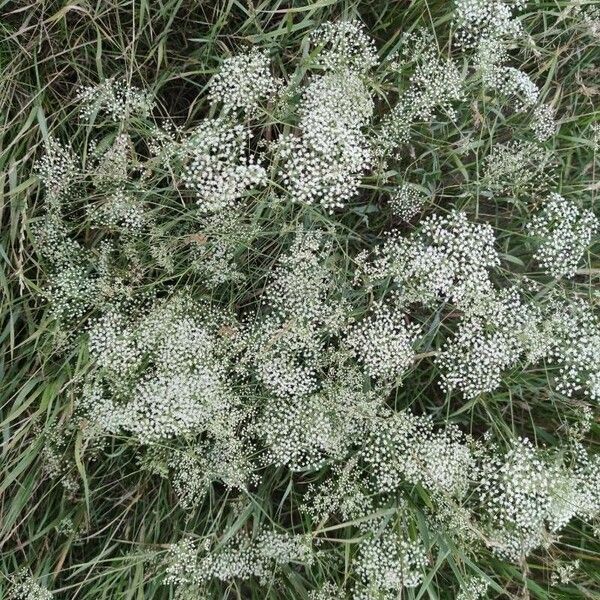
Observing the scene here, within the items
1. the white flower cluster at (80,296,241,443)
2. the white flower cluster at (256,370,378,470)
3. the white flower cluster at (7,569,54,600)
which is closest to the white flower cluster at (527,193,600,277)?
the white flower cluster at (256,370,378,470)

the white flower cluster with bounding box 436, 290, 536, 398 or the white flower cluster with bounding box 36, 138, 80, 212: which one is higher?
the white flower cluster with bounding box 436, 290, 536, 398

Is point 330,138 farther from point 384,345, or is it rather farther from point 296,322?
point 384,345

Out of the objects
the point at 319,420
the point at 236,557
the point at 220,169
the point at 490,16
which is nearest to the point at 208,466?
the point at 236,557

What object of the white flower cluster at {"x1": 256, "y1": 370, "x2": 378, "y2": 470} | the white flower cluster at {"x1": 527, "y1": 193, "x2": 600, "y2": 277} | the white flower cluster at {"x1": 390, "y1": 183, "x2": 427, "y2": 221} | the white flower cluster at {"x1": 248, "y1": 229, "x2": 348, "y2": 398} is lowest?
the white flower cluster at {"x1": 256, "y1": 370, "x2": 378, "y2": 470}

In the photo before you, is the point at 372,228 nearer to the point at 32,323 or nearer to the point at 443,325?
the point at 443,325

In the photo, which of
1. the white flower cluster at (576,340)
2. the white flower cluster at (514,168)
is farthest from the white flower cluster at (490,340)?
the white flower cluster at (514,168)

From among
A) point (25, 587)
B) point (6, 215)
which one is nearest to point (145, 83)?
point (6, 215)

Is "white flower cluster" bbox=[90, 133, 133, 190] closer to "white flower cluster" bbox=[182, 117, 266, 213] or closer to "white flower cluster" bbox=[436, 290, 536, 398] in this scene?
"white flower cluster" bbox=[182, 117, 266, 213]
